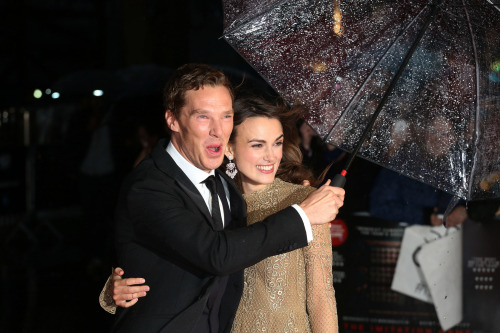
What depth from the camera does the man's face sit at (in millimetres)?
2311

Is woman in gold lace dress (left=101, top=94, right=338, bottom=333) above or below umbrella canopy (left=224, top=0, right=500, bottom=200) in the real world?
below

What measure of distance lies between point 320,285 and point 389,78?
836mm

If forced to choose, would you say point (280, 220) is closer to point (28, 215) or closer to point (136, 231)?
point (136, 231)

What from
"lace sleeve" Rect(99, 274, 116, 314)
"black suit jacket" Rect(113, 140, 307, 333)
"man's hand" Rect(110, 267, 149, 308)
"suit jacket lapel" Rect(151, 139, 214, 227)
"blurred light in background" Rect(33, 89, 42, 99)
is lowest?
"lace sleeve" Rect(99, 274, 116, 314)

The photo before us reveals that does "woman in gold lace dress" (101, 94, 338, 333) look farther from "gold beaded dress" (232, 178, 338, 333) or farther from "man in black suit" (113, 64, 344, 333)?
"man in black suit" (113, 64, 344, 333)

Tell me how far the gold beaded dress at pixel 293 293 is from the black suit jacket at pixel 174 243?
378 millimetres

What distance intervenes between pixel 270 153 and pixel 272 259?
0.40m

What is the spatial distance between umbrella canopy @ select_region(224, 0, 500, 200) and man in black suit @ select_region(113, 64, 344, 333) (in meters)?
0.50

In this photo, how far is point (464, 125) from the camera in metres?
2.78

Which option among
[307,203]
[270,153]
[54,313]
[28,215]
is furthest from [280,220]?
[28,215]

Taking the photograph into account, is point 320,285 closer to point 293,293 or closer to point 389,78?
point 293,293

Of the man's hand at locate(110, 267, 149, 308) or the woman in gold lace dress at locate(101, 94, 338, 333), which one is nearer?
the man's hand at locate(110, 267, 149, 308)

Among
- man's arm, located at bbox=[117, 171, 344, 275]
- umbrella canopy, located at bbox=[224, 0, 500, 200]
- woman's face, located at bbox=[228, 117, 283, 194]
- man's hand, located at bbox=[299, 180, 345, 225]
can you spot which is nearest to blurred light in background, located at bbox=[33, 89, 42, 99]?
umbrella canopy, located at bbox=[224, 0, 500, 200]

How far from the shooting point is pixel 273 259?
266cm
